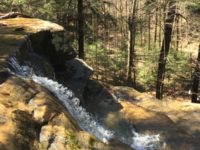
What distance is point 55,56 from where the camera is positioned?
45.7ft

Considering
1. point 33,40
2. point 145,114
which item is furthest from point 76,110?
point 33,40

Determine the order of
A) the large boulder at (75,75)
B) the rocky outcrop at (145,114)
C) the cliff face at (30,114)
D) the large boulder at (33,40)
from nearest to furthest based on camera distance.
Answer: the cliff face at (30,114)
the rocky outcrop at (145,114)
the large boulder at (33,40)
the large boulder at (75,75)

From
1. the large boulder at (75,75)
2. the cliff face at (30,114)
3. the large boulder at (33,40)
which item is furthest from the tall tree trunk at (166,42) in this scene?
the cliff face at (30,114)

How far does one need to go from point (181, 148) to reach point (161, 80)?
8673mm

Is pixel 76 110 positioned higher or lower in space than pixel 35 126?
lower

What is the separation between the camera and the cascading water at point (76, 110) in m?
10.3

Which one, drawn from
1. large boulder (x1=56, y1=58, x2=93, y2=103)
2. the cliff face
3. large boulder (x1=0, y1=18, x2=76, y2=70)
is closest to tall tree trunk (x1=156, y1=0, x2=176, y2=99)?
large boulder (x1=56, y1=58, x2=93, y2=103)

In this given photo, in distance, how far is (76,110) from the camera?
10695 millimetres

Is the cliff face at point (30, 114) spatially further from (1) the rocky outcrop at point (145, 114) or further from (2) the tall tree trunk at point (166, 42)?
(2) the tall tree trunk at point (166, 42)

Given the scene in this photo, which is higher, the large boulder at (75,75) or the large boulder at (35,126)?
the large boulder at (35,126)

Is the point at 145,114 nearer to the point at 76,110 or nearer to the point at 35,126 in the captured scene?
the point at 76,110

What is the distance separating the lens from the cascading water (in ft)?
33.8

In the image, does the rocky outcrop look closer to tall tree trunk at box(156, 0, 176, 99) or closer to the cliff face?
the cliff face

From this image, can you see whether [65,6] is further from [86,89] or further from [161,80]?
[86,89]
